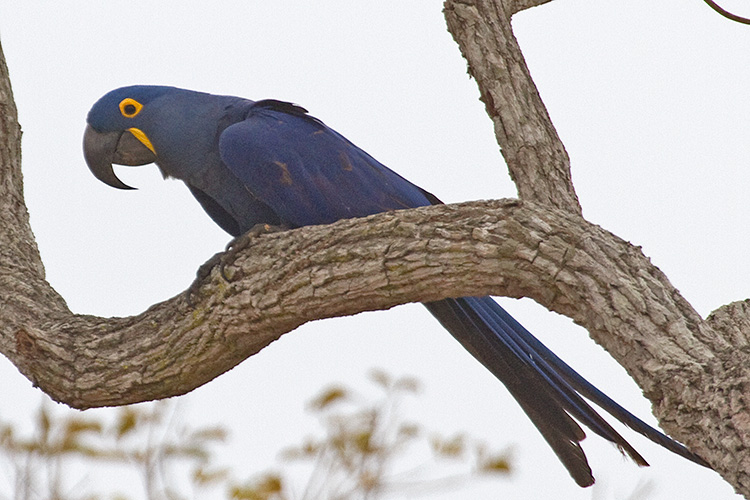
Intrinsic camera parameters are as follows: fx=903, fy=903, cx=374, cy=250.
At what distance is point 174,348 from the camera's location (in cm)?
283

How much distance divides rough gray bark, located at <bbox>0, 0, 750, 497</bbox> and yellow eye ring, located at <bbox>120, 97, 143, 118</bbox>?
688mm

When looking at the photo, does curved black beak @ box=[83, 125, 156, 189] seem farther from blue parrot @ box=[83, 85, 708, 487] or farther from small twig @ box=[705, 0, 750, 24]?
small twig @ box=[705, 0, 750, 24]

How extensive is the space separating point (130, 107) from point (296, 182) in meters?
0.92

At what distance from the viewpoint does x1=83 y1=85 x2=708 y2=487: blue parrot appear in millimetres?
2826

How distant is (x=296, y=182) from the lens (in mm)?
3398

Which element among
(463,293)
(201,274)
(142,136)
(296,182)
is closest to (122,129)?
(142,136)

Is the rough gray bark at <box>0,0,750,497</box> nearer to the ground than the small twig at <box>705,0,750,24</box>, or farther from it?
nearer to the ground

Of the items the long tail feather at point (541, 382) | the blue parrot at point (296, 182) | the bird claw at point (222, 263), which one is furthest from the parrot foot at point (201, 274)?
the long tail feather at point (541, 382)

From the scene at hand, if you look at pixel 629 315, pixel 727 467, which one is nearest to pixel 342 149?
pixel 629 315

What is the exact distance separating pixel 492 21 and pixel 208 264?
4.82 ft

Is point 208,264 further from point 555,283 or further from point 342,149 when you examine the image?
point 555,283

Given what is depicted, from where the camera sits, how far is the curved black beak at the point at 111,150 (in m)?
3.84

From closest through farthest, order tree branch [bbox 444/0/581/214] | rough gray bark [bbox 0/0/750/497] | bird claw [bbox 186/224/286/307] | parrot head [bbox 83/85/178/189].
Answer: rough gray bark [bbox 0/0/750/497] < bird claw [bbox 186/224/286/307] < tree branch [bbox 444/0/581/214] < parrot head [bbox 83/85/178/189]

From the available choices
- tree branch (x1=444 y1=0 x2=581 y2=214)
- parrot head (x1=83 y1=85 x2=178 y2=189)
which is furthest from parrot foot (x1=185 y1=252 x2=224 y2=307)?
tree branch (x1=444 y1=0 x2=581 y2=214)
